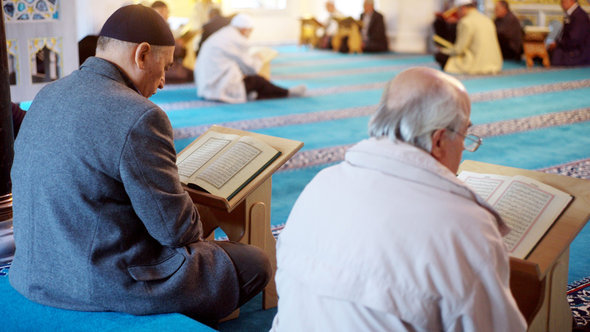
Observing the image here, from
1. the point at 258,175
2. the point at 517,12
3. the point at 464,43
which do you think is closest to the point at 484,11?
the point at 517,12

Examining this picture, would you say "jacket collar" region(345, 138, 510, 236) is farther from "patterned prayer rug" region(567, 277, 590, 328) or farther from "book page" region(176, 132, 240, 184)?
"patterned prayer rug" region(567, 277, 590, 328)

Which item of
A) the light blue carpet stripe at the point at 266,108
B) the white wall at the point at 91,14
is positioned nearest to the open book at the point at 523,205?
the light blue carpet stripe at the point at 266,108

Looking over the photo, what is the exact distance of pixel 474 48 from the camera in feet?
32.6

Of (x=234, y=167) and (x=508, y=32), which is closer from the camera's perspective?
(x=234, y=167)

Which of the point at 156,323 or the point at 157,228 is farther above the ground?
the point at 157,228

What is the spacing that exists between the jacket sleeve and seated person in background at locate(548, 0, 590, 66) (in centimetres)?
1008

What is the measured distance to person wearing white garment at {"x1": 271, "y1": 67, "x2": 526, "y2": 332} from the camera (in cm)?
124

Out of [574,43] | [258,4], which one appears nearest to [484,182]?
[574,43]

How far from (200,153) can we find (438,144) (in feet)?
4.10

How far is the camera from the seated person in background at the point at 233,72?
25.0 feet

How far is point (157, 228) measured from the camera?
5.89 feet

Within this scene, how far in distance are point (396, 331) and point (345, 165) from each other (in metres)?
0.34

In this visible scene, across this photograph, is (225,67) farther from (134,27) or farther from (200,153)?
(134,27)

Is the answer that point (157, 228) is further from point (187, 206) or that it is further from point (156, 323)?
point (156, 323)
